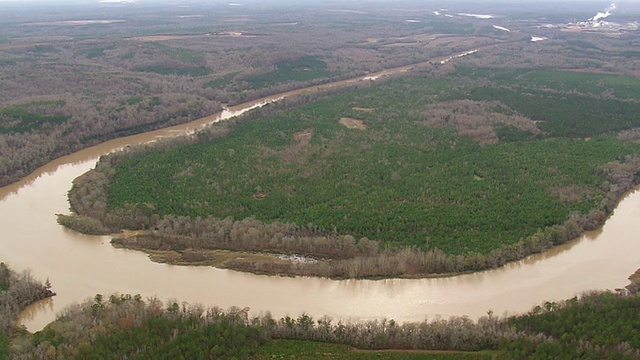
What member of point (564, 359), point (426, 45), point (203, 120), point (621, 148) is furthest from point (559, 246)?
point (426, 45)

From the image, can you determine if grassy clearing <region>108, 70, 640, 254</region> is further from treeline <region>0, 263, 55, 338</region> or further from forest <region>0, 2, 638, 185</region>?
forest <region>0, 2, 638, 185</region>

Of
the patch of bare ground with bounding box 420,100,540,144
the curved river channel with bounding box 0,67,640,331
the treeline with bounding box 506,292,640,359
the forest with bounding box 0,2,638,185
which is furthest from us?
the forest with bounding box 0,2,638,185

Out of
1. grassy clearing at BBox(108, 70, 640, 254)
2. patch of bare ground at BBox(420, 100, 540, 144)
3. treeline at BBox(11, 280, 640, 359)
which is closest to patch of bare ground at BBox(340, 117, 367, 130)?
grassy clearing at BBox(108, 70, 640, 254)

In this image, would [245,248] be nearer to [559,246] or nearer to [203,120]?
[559,246]

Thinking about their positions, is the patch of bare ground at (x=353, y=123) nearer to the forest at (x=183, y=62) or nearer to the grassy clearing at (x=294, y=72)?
the forest at (x=183, y=62)

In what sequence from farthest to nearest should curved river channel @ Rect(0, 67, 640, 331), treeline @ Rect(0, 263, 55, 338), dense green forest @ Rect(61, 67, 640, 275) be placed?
dense green forest @ Rect(61, 67, 640, 275) → curved river channel @ Rect(0, 67, 640, 331) → treeline @ Rect(0, 263, 55, 338)

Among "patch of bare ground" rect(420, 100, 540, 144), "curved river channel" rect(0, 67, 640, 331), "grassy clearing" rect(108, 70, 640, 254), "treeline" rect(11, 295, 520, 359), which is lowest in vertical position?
"curved river channel" rect(0, 67, 640, 331)

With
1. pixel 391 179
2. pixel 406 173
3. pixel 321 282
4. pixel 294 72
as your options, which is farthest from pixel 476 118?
pixel 294 72
